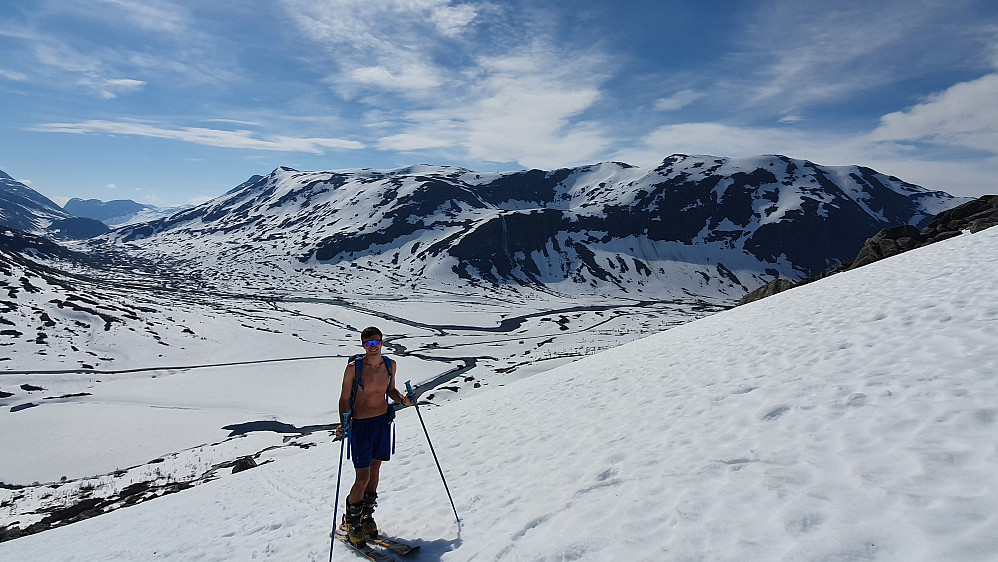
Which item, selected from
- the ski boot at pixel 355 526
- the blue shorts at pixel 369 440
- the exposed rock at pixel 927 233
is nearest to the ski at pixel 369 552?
the ski boot at pixel 355 526

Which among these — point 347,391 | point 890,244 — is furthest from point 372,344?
point 890,244

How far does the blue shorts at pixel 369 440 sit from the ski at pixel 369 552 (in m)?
1.26

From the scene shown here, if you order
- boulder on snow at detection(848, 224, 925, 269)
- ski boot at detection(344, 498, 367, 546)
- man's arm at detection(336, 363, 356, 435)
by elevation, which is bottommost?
ski boot at detection(344, 498, 367, 546)

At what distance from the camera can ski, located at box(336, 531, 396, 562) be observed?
6695 millimetres

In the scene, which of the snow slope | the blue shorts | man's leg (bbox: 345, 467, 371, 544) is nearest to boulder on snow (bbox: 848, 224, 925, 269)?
the snow slope

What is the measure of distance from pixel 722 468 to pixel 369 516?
221 inches

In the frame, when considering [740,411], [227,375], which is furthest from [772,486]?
[227,375]

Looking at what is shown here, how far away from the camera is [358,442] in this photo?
732 cm

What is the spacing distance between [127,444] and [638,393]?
1624 inches

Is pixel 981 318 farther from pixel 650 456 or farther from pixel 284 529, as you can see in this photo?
pixel 284 529

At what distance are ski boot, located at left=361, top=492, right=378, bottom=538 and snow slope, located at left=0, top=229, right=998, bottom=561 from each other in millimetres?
543

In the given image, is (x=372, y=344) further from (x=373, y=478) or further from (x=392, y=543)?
(x=392, y=543)

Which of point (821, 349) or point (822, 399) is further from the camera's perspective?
point (821, 349)

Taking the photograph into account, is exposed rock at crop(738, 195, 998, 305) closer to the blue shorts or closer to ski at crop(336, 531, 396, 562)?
the blue shorts
